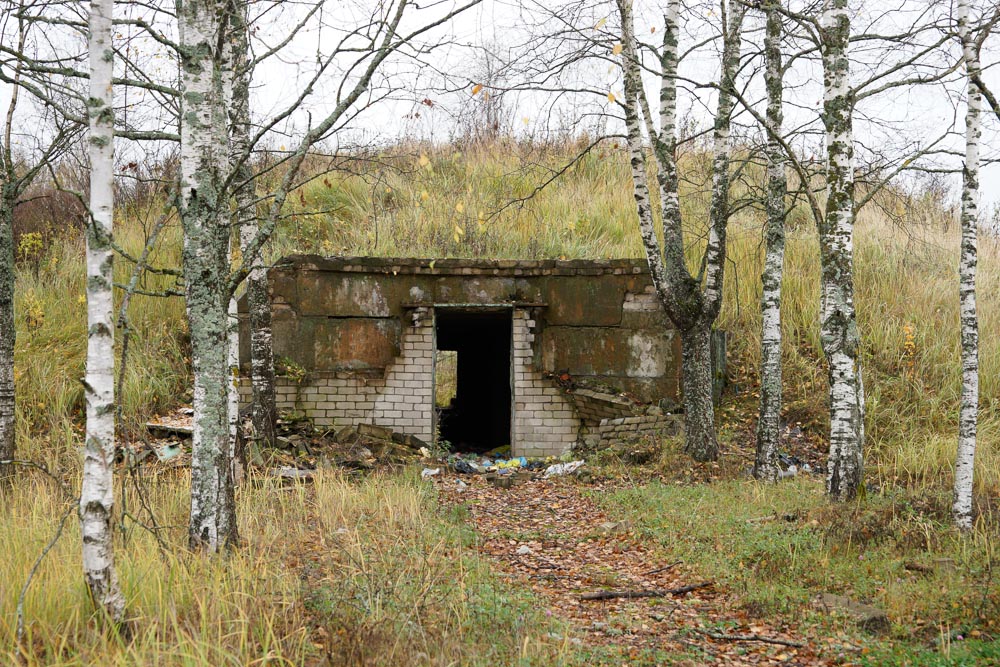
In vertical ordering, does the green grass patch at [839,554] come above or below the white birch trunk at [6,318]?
below

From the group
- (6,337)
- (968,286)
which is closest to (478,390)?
(6,337)

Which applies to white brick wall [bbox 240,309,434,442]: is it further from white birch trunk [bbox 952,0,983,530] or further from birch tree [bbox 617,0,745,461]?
white birch trunk [bbox 952,0,983,530]

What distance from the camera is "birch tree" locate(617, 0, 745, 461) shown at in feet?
28.5

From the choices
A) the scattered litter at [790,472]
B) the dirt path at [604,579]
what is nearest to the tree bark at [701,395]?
the scattered litter at [790,472]

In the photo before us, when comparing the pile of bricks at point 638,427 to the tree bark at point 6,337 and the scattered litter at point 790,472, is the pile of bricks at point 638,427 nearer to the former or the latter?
the scattered litter at point 790,472

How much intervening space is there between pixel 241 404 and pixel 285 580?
7.04m

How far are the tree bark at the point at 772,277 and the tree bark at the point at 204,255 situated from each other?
19.2 feet

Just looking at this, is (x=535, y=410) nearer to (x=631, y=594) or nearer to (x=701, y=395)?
(x=701, y=395)

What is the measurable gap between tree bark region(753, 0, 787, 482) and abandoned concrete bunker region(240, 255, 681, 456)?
6.89ft

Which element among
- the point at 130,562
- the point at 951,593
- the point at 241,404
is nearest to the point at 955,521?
the point at 951,593

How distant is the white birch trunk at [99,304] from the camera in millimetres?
3482

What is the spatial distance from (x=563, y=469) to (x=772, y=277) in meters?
3.40

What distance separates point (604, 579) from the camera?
18.6ft

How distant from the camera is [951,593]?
502 cm
